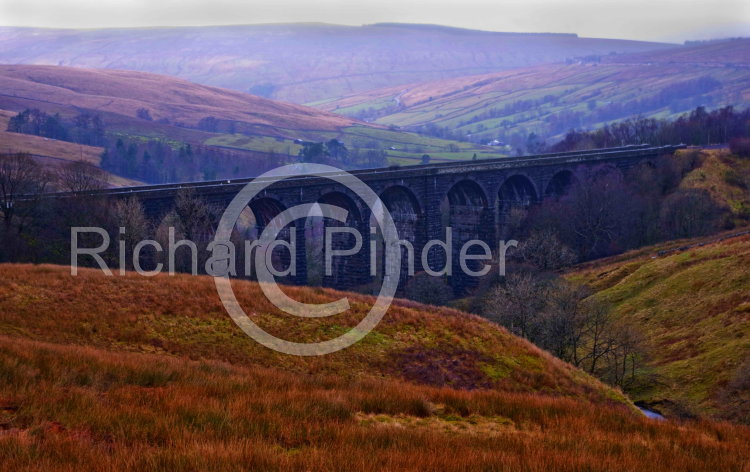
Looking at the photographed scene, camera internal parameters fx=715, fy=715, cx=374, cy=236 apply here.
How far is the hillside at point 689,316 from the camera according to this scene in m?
33.1

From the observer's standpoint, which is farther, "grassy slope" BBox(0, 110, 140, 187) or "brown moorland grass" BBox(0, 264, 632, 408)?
"grassy slope" BBox(0, 110, 140, 187)

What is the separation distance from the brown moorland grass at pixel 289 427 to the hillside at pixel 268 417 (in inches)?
1.2

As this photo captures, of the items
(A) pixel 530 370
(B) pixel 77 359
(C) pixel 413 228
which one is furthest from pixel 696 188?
(B) pixel 77 359

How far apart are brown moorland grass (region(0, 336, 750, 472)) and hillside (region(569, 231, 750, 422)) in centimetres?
1908

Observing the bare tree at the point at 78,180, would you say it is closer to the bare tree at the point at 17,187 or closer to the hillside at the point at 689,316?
the bare tree at the point at 17,187

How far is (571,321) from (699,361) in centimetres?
665

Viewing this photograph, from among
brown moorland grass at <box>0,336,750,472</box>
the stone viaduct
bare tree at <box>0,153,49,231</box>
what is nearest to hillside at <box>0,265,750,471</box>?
brown moorland grass at <box>0,336,750,472</box>

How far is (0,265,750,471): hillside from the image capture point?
29.2ft

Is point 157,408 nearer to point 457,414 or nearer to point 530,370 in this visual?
point 457,414

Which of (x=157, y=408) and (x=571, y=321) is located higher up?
(x=157, y=408)

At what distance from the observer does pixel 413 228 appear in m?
72.3

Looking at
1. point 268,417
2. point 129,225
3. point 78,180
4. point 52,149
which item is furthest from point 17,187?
point 52,149

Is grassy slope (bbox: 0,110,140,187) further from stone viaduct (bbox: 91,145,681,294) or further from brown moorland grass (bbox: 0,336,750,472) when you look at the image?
brown moorland grass (bbox: 0,336,750,472)

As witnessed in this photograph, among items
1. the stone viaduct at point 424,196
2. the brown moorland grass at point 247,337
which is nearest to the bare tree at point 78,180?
the stone viaduct at point 424,196
